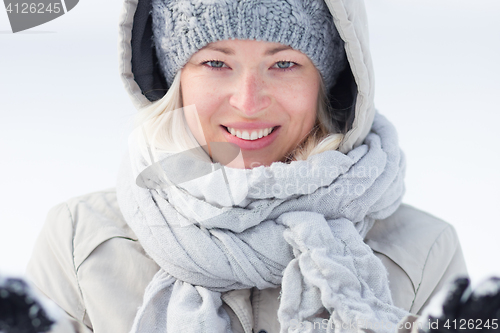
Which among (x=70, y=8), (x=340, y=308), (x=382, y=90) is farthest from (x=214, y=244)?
(x=382, y=90)

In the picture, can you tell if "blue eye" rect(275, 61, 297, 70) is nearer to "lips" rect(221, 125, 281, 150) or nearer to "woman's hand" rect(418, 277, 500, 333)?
"lips" rect(221, 125, 281, 150)

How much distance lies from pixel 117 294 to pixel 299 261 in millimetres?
458

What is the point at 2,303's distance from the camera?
0.77 metres

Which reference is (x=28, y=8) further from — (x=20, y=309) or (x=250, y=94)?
(x=20, y=309)

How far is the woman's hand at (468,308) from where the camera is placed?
716 millimetres

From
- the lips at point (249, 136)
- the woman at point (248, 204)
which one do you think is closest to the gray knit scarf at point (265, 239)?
the woman at point (248, 204)

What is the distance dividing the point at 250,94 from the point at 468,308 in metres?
0.63

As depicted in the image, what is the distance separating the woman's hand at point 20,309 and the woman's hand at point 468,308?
687 millimetres

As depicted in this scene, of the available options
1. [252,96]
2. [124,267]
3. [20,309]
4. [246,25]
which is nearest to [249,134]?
[252,96]

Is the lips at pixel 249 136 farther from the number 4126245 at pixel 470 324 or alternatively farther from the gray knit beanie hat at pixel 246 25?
the number 4126245 at pixel 470 324

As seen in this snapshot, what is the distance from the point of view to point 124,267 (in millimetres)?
1128

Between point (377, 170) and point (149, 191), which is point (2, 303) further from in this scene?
point (377, 170)

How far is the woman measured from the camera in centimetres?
100

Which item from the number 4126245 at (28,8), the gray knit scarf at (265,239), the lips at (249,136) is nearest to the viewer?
the gray knit scarf at (265,239)
